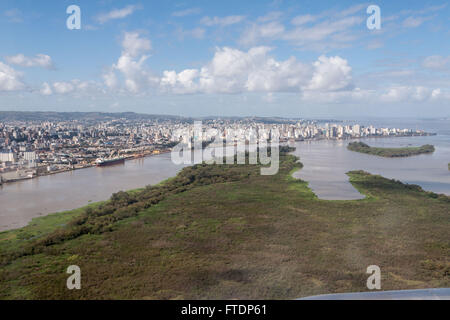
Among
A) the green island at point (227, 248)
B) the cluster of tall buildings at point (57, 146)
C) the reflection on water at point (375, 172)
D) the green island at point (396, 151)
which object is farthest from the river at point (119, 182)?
the green island at point (396, 151)

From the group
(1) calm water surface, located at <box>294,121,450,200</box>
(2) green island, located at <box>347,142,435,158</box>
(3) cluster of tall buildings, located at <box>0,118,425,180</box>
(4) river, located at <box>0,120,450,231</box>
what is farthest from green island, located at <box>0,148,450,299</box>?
(2) green island, located at <box>347,142,435,158</box>

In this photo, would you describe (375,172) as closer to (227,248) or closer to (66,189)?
(227,248)

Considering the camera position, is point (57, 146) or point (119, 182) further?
point (57, 146)

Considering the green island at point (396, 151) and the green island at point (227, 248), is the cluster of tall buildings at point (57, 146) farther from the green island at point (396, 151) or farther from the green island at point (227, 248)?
the green island at point (396, 151)

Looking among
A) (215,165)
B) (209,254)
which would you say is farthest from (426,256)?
(215,165)

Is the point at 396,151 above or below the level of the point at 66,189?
above

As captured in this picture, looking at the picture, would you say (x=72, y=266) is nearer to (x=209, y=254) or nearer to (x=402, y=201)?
(x=209, y=254)

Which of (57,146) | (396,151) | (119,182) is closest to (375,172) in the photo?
(396,151)

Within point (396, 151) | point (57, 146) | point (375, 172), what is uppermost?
point (57, 146)
